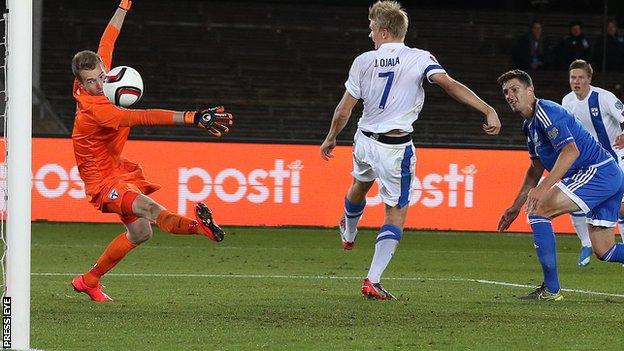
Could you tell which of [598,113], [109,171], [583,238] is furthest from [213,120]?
[583,238]

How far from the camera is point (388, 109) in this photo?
9.91 m

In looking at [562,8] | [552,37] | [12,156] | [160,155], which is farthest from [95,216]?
[562,8]

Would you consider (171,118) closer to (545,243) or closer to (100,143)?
(100,143)

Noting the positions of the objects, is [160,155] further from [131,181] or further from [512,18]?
[512,18]

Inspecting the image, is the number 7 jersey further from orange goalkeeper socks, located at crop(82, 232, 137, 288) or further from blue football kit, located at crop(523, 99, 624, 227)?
orange goalkeeper socks, located at crop(82, 232, 137, 288)

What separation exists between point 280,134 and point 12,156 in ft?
60.9

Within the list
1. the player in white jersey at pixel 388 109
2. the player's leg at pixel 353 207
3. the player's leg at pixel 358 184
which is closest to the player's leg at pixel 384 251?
the player in white jersey at pixel 388 109

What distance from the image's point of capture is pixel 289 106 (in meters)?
26.6

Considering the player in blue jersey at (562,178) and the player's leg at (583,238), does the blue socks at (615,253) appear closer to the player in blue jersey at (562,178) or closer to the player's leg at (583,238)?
the player in blue jersey at (562,178)

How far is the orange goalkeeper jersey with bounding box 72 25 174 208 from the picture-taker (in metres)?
9.10

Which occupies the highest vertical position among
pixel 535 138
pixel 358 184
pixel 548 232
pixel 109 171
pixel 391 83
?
pixel 391 83

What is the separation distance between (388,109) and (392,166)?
0.43 metres

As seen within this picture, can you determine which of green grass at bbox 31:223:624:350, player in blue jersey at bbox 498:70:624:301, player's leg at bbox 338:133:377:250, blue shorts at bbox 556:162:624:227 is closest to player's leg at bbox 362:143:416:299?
player's leg at bbox 338:133:377:250

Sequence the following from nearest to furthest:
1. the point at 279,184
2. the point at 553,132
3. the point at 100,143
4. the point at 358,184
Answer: the point at 553,132
the point at 100,143
the point at 358,184
the point at 279,184
